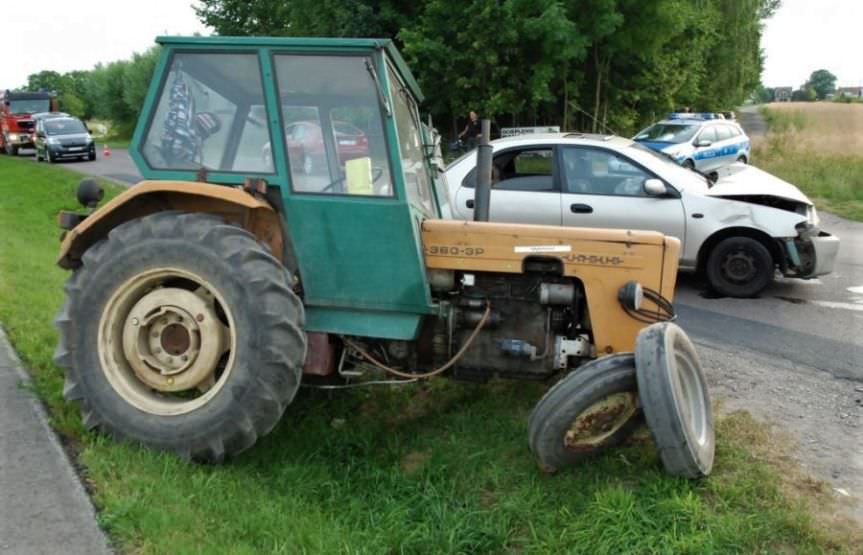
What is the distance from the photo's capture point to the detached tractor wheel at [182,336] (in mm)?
3984

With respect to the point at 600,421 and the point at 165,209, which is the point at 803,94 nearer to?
the point at 600,421

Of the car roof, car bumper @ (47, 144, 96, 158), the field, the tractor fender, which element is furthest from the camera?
car bumper @ (47, 144, 96, 158)

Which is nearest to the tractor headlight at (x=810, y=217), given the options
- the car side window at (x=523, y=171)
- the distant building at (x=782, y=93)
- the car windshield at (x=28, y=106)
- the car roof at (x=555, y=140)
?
the car roof at (x=555, y=140)

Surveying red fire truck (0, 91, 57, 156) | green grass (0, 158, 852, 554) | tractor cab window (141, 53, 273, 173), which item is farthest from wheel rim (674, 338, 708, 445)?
red fire truck (0, 91, 57, 156)

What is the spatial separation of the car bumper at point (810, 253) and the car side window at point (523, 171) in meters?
2.54

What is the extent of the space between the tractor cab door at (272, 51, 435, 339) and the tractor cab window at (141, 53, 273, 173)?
6.1 inches

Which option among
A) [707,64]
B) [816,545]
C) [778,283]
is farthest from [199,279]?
[707,64]

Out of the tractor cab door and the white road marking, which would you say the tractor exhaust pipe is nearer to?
the tractor cab door

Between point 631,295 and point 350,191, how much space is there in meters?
1.67

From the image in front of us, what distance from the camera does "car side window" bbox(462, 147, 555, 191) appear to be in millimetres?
8531

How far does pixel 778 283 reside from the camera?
8.90 m

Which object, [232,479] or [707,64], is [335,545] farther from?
[707,64]

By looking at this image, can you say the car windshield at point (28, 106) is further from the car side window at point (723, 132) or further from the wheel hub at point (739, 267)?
the wheel hub at point (739, 267)

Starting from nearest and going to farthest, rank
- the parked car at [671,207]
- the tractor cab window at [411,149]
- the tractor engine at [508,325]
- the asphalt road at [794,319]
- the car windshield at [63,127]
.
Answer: the tractor cab window at [411,149]
the tractor engine at [508,325]
the asphalt road at [794,319]
the parked car at [671,207]
the car windshield at [63,127]
